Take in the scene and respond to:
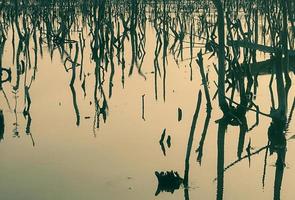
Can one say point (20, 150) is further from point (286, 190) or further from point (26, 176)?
point (286, 190)

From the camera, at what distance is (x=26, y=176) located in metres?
3.88

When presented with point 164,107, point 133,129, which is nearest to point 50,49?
point 164,107

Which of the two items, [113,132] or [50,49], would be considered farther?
[50,49]

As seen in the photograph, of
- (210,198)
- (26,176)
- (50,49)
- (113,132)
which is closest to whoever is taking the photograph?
(210,198)

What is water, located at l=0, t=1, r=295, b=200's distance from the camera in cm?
366

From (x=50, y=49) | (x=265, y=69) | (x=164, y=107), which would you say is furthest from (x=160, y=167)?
(x=50, y=49)

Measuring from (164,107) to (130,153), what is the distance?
1647 mm

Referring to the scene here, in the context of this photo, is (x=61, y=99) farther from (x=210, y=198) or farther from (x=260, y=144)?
(x=210, y=198)

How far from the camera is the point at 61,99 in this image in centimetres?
639

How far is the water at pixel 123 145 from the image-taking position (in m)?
3.66

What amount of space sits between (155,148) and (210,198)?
1.06 meters

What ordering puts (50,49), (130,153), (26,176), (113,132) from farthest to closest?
1. (50,49)
2. (113,132)
3. (130,153)
4. (26,176)

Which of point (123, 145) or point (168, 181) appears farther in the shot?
point (123, 145)

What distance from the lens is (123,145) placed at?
4648 millimetres
